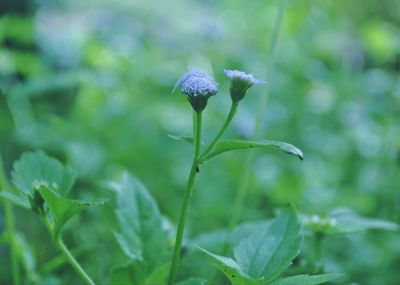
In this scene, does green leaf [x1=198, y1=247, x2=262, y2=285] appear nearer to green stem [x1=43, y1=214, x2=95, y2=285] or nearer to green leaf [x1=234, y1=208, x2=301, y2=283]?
green leaf [x1=234, y1=208, x2=301, y2=283]

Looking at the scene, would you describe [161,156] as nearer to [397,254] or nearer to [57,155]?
[57,155]

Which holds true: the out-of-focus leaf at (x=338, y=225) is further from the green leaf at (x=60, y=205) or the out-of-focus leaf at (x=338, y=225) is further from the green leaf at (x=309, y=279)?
the green leaf at (x=60, y=205)

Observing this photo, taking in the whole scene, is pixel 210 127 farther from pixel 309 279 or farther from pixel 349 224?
pixel 309 279

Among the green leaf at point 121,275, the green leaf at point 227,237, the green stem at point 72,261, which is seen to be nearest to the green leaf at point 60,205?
the green stem at point 72,261

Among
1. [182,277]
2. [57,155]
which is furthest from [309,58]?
[182,277]

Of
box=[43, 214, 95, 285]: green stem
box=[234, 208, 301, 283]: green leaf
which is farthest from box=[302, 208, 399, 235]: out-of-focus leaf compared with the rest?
box=[43, 214, 95, 285]: green stem
